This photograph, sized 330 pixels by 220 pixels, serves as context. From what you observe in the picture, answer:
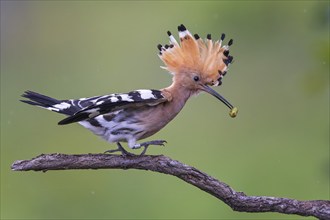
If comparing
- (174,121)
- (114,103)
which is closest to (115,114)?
(114,103)

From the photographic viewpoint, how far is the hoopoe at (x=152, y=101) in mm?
2463

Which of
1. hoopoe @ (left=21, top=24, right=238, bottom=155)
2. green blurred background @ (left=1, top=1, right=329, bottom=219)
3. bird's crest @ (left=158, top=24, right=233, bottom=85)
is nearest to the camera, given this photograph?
hoopoe @ (left=21, top=24, right=238, bottom=155)

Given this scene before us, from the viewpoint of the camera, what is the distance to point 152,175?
550 cm

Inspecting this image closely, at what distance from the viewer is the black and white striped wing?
2.39 metres

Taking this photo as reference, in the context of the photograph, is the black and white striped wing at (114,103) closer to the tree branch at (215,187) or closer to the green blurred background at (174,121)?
the tree branch at (215,187)

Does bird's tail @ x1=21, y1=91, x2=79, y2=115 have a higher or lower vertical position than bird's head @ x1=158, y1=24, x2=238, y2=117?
lower

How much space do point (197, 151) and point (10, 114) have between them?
56.7 inches

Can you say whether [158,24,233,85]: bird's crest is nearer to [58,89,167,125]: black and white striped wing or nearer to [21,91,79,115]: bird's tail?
[58,89,167,125]: black and white striped wing

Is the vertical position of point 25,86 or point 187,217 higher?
point 25,86

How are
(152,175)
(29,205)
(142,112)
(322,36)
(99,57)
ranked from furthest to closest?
1. (99,57)
2. (152,175)
3. (29,205)
4. (322,36)
5. (142,112)

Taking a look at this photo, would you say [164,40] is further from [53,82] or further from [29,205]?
[29,205]

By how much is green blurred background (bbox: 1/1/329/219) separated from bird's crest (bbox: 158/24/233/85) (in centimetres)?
220

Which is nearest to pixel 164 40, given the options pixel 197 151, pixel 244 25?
pixel 244 25

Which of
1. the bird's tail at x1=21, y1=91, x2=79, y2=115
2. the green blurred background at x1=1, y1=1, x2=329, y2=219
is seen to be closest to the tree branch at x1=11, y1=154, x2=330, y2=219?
the bird's tail at x1=21, y1=91, x2=79, y2=115
